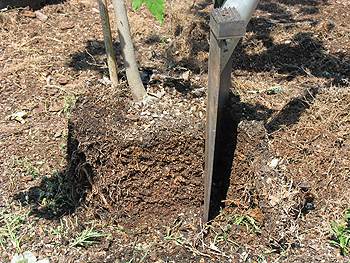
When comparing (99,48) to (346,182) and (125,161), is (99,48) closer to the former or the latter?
(125,161)

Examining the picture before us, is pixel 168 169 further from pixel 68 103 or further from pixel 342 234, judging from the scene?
pixel 68 103

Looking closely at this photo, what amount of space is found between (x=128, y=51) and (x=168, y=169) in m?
0.93

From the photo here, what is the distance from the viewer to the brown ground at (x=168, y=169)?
7.18ft

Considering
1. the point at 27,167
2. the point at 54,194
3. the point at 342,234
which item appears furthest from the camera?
the point at 27,167

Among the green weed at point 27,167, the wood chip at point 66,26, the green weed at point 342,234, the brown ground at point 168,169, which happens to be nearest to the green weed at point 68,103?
the brown ground at point 168,169

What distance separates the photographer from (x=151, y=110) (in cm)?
255

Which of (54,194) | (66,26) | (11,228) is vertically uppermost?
(66,26)

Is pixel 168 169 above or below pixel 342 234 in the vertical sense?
above

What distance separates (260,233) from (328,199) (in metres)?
0.60

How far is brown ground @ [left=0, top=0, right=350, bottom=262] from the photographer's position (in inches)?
86.2

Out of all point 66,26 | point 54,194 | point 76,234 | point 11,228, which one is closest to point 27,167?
point 54,194

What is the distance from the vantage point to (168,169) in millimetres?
2482

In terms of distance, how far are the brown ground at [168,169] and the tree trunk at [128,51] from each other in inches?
4.6

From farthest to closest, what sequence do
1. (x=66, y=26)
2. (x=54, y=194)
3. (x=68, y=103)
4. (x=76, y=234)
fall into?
(x=66, y=26) → (x=68, y=103) → (x=54, y=194) → (x=76, y=234)
